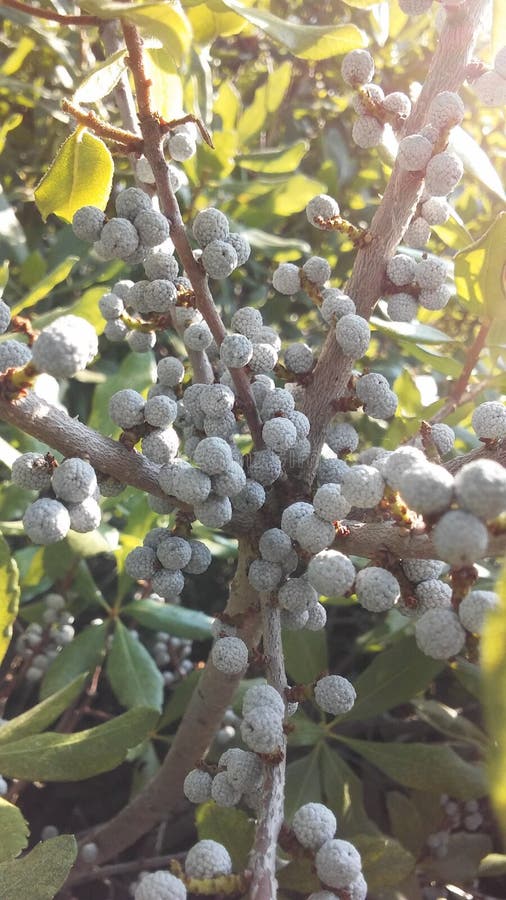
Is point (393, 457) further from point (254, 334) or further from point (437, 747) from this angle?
point (437, 747)

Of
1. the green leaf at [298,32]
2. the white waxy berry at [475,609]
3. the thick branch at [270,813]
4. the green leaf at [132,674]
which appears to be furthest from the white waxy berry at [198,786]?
the green leaf at [298,32]

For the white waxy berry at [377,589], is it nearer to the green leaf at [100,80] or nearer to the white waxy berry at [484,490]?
the white waxy berry at [484,490]

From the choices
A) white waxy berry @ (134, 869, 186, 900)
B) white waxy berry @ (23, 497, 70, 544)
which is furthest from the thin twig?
white waxy berry @ (134, 869, 186, 900)

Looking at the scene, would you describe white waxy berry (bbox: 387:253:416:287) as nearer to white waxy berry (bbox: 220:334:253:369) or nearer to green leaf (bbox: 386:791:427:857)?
white waxy berry (bbox: 220:334:253:369)

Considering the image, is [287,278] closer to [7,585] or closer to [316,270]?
[316,270]

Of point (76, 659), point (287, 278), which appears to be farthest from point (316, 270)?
point (76, 659)

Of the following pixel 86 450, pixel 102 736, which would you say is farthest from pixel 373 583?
pixel 102 736
